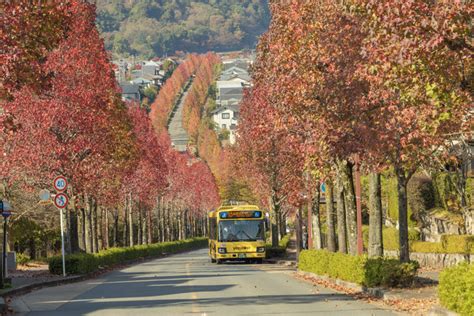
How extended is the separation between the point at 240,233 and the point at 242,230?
19 cm

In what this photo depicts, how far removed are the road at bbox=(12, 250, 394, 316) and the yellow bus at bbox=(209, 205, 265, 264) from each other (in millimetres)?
16862

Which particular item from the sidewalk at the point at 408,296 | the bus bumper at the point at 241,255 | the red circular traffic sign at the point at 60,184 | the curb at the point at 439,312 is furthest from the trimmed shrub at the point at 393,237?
the curb at the point at 439,312

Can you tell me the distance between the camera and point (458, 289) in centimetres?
1485

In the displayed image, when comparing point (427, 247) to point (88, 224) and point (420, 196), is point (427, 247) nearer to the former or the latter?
point (420, 196)

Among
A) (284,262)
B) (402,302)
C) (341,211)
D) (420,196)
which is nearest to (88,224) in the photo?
(284,262)

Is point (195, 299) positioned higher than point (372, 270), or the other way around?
point (372, 270)

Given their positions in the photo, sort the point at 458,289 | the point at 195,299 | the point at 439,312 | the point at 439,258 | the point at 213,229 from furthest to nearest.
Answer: the point at 213,229 < the point at 439,258 < the point at 195,299 < the point at 439,312 < the point at 458,289

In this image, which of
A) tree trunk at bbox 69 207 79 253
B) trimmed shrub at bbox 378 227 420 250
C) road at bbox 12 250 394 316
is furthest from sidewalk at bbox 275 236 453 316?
trimmed shrub at bbox 378 227 420 250

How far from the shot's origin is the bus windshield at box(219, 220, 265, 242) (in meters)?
49.4

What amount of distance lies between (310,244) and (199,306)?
2637cm

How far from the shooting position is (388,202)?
5700 cm

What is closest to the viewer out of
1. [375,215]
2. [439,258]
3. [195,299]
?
[195,299]

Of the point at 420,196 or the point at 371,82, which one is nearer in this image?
the point at 371,82

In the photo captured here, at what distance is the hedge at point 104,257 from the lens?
36469mm
